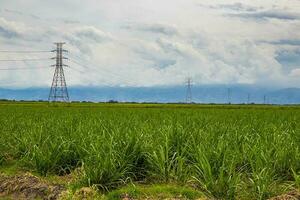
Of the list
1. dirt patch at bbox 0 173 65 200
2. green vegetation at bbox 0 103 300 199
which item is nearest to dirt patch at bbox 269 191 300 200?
green vegetation at bbox 0 103 300 199

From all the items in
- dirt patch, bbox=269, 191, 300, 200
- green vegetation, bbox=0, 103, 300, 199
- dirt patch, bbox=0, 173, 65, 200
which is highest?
green vegetation, bbox=0, 103, 300, 199

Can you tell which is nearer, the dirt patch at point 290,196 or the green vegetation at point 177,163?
the dirt patch at point 290,196

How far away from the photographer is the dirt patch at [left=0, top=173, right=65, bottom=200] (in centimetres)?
970

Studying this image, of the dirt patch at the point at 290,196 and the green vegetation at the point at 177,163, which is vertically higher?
the green vegetation at the point at 177,163

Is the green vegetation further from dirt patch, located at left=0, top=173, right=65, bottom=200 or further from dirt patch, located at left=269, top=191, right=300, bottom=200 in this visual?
dirt patch, located at left=0, top=173, right=65, bottom=200

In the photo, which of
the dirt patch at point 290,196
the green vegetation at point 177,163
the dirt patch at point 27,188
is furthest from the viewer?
the dirt patch at point 27,188

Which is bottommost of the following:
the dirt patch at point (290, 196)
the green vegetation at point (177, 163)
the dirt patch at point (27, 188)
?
the dirt patch at point (27, 188)

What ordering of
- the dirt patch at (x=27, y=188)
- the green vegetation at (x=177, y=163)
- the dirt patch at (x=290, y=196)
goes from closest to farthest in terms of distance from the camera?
the dirt patch at (x=290, y=196)
the green vegetation at (x=177, y=163)
the dirt patch at (x=27, y=188)

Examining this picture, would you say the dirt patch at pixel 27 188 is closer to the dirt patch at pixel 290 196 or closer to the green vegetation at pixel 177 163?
the green vegetation at pixel 177 163

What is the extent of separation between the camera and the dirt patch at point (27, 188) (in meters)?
9.70

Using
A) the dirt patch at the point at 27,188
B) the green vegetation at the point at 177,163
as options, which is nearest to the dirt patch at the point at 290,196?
the green vegetation at the point at 177,163

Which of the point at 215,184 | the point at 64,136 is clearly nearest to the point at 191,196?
the point at 215,184

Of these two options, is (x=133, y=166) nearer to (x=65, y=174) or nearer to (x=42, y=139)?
(x=65, y=174)

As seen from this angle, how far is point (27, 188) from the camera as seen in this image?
10.2 meters
